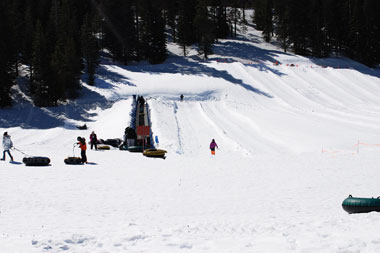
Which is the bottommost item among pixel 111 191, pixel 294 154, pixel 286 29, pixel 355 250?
pixel 294 154

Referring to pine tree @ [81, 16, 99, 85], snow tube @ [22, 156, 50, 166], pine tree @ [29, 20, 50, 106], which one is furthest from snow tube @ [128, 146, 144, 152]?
pine tree @ [81, 16, 99, 85]

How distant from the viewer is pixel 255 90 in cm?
5347

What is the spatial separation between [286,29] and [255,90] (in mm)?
24359

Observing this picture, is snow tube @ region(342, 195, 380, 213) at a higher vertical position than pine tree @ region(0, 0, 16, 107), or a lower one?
lower

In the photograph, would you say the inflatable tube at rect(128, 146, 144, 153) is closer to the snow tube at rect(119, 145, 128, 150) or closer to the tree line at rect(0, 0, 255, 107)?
the snow tube at rect(119, 145, 128, 150)

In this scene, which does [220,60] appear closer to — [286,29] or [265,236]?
[286,29]

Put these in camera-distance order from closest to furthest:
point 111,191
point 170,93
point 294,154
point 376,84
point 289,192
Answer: point 111,191, point 289,192, point 294,154, point 170,93, point 376,84

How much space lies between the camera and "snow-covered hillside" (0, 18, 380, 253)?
8.45 metres

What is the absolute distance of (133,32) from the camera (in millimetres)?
65438

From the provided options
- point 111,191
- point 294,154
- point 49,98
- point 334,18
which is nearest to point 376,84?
point 334,18

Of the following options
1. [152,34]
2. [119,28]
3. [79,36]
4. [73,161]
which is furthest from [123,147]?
[152,34]

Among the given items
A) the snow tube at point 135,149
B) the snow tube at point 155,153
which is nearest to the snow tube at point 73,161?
the snow tube at point 155,153

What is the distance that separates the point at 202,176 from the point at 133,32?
5245 centimetres

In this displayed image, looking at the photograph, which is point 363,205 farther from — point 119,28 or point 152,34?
point 152,34
